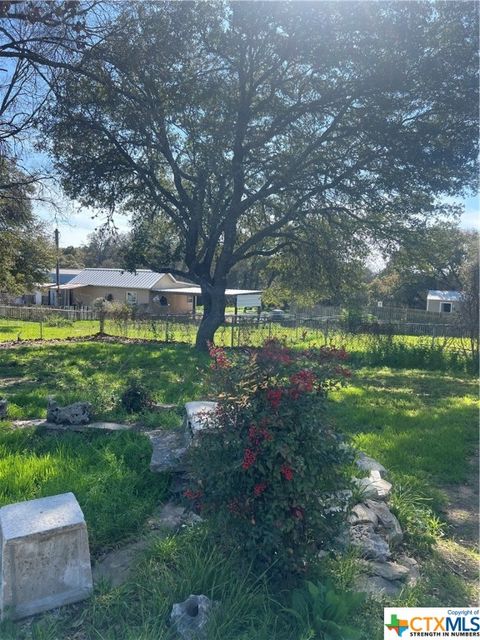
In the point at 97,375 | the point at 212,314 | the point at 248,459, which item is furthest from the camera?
the point at 212,314

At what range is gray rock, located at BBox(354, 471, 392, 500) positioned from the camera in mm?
3548

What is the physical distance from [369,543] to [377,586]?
1.15 ft

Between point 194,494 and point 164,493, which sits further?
point 164,493

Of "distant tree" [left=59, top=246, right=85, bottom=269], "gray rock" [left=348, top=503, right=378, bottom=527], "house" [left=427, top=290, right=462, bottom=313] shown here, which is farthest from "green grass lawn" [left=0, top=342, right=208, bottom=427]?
"distant tree" [left=59, top=246, right=85, bottom=269]

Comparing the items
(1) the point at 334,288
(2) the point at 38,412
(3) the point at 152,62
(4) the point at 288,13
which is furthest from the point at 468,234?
(2) the point at 38,412

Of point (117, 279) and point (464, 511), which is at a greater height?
point (117, 279)

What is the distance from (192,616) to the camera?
218cm

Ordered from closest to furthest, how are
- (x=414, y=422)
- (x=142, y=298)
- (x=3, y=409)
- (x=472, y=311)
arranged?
(x=3, y=409) → (x=414, y=422) → (x=472, y=311) → (x=142, y=298)

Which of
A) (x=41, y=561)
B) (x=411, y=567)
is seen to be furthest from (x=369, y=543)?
(x=41, y=561)

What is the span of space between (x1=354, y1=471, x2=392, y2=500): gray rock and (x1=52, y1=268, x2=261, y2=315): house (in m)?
32.9

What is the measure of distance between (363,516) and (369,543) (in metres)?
0.25

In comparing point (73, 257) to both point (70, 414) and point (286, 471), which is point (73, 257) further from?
point (286, 471)

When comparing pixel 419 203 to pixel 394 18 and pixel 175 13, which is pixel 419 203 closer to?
pixel 394 18
